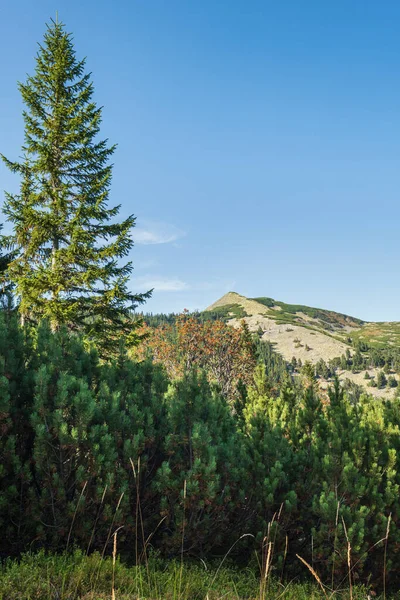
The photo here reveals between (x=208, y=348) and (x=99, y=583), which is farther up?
(x=208, y=348)

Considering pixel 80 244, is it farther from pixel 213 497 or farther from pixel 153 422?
pixel 213 497

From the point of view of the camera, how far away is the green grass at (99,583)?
12.9ft

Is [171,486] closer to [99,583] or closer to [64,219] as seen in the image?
[99,583]

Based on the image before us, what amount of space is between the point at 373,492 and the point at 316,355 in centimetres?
18798

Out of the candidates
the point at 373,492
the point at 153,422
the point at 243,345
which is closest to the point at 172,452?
the point at 153,422

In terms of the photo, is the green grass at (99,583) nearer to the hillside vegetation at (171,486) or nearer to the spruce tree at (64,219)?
the hillside vegetation at (171,486)

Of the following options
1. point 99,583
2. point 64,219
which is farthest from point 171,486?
point 64,219

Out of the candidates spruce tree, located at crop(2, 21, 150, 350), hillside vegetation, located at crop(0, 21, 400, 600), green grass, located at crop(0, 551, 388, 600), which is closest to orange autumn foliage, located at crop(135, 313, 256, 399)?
spruce tree, located at crop(2, 21, 150, 350)

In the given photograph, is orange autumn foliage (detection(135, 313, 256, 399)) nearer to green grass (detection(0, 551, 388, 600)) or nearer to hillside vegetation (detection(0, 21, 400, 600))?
hillside vegetation (detection(0, 21, 400, 600))

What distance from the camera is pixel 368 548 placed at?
6363 mm

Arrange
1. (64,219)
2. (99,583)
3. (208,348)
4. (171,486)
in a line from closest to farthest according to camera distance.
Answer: (99,583) < (171,486) < (64,219) < (208,348)

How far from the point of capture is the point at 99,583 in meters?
4.30

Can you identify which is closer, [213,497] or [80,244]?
[213,497]

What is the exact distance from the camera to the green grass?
3928 millimetres
